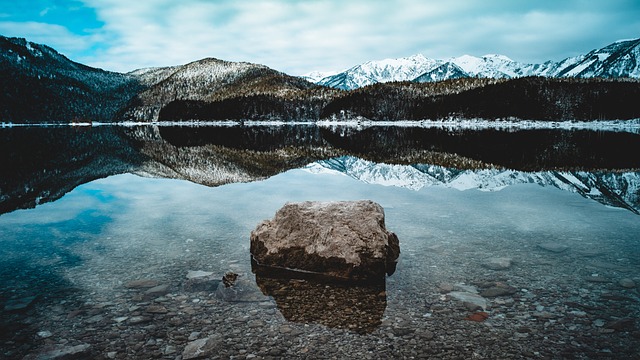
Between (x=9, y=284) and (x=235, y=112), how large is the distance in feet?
604

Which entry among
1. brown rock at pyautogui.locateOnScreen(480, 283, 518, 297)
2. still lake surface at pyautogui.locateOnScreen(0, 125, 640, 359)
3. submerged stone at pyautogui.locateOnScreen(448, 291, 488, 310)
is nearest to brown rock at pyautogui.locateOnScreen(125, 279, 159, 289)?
still lake surface at pyautogui.locateOnScreen(0, 125, 640, 359)

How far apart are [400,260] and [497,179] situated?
44.9 ft

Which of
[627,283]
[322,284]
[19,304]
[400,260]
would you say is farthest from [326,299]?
[627,283]

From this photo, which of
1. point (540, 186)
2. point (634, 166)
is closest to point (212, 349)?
point (540, 186)

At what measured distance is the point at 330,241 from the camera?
8.74 meters

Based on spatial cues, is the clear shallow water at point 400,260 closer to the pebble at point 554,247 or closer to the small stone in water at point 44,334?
the small stone in water at point 44,334

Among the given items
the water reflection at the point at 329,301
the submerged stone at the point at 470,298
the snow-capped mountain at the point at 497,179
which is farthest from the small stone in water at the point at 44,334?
the snow-capped mountain at the point at 497,179

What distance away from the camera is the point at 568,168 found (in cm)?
2442

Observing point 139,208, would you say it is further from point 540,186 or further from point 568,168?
point 568,168

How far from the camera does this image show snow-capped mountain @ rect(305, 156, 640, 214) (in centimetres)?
1688

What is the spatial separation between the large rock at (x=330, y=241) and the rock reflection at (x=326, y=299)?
0.27 meters

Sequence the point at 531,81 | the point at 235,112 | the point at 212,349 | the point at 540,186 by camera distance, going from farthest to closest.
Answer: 1. the point at 235,112
2. the point at 531,81
3. the point at 540,186
4. the point at 212,349

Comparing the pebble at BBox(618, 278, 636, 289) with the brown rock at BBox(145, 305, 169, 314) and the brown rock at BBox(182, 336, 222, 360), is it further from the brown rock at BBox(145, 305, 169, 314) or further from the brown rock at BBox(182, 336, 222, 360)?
the brown rock at BBox(145, 305, 169, 314)

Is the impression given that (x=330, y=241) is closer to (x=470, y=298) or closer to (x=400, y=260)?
(x=400, y=260)
